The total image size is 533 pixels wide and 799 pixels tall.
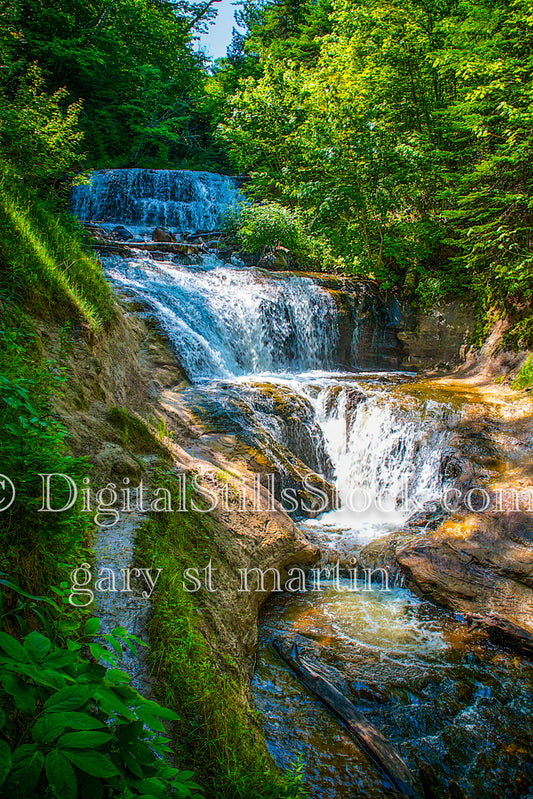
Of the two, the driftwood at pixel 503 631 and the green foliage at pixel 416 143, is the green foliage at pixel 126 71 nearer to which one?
the green foliage at pixel 416 143

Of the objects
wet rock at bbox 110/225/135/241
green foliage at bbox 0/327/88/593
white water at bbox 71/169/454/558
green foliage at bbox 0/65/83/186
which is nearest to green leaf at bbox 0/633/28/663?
green foliage at bbox 0/327/88/593

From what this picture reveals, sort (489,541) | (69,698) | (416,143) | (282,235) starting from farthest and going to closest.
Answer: (282,235), (416,143), (489,541), (69,698)

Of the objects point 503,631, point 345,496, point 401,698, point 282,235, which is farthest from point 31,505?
point 282,235

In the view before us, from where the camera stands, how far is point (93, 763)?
80 centimetres

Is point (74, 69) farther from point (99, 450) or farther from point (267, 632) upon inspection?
point (267, 632)

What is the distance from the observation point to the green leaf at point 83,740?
81 cm

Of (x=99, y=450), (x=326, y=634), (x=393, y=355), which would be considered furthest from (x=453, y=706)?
(x=393, y=355)

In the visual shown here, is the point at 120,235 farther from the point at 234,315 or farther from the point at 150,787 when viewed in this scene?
the point at 150,787

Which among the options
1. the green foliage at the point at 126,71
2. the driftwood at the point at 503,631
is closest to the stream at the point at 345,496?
the driftwood at the point at 503,631

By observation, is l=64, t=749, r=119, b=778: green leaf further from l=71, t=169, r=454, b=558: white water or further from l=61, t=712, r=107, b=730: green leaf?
l=71, t=169, r=454, b=558: white water

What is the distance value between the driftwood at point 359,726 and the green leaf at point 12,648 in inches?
111

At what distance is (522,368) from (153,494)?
740 cm

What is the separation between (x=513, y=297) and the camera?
940 centimetres

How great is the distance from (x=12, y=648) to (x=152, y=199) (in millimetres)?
17899
